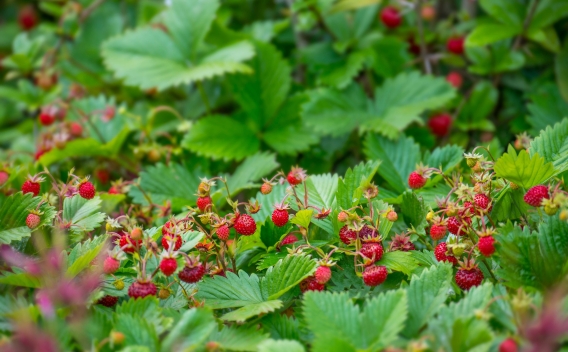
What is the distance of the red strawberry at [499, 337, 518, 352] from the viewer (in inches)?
27.8

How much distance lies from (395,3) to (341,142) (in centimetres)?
55

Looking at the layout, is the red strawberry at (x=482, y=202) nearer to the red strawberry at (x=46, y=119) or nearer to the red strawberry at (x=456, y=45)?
the red strawberry at (x=456, y=45)

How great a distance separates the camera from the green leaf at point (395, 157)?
4.19 ft

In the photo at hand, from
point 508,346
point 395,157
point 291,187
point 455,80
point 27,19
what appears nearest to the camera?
point 508,346

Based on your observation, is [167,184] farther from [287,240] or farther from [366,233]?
[366,233]

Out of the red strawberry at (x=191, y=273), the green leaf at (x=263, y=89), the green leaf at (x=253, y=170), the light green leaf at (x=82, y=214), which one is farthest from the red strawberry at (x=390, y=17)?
the red strawberry at (x=191, y=273)

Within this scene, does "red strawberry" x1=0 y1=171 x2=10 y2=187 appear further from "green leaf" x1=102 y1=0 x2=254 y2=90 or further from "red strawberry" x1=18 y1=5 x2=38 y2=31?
"red strawberry" x1=18 y1=5 x2=38 y2=31

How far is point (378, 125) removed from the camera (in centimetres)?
150

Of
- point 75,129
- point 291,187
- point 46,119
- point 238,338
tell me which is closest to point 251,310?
point 238,338

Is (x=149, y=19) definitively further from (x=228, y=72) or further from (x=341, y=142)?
(x=341, y=142)

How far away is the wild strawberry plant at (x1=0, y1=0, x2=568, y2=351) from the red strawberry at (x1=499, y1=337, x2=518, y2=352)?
11 mm

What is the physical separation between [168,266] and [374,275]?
0.30 meters

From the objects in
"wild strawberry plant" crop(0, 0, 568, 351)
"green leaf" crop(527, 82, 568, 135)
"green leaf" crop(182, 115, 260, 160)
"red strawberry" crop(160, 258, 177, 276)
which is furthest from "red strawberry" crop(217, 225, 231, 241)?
"green leaf" crop(527, 82, 568, 135)

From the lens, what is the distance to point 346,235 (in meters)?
0.97
